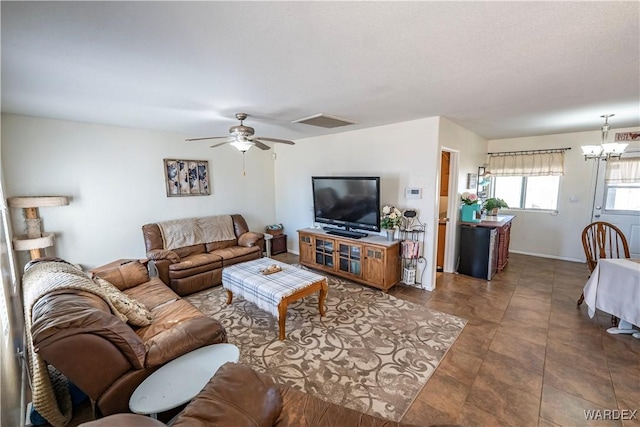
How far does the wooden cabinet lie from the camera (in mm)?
3664

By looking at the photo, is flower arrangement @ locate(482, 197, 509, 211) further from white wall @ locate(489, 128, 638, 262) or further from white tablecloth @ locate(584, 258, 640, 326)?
white tablecloth @ locate(584, 258, 640, 326)

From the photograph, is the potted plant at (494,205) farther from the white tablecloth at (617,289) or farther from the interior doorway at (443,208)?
the white tablecloth at (617,289)

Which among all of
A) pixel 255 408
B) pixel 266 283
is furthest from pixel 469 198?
pixel 255 408

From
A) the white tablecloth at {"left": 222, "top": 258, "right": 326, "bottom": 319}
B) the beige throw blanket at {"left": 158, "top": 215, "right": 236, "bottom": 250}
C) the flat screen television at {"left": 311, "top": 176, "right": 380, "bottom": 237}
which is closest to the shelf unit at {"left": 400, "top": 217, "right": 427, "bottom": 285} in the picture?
the flat screen television at {"left": 311, "top": 176, "right": 380, "bottom": 237}

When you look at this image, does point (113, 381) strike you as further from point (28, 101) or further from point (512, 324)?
point (512, 324)

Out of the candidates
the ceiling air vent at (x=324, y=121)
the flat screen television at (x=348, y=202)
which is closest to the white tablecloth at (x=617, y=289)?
the flat screen television at (x=348, y=202)

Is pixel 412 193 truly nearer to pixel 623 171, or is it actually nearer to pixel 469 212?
pixel 469 212

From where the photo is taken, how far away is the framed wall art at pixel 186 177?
172 inches

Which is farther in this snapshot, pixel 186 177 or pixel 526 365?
pixel 186 177

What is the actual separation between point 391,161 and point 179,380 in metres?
3.54

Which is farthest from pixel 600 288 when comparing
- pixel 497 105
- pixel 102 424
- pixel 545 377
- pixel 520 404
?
pixel 102 424

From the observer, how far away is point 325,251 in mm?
4371

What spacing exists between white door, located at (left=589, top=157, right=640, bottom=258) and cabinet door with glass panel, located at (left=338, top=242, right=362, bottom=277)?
4.40 metres

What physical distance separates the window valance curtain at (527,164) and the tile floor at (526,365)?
2.44 m
